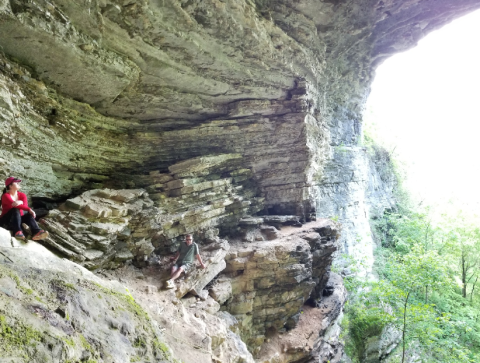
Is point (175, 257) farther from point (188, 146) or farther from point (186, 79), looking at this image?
point (186, 79)

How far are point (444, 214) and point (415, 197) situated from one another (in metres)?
4.78

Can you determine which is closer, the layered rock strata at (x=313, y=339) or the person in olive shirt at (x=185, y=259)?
the person in olive shirt at (x=185, y=259)

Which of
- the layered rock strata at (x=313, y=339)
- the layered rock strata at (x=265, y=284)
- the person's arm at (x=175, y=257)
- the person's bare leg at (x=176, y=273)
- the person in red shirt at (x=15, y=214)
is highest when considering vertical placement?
the person in red shirt at (x=15, y=214)

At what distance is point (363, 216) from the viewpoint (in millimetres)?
17766

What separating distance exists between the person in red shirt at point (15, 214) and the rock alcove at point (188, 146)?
460 millimetres

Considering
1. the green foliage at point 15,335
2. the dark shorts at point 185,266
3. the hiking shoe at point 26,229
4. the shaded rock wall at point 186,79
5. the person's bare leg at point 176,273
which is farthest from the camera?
the dark shorts at point 185,266

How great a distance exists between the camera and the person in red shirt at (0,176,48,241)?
4593 millimetres

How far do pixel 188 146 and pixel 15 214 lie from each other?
21.7ft

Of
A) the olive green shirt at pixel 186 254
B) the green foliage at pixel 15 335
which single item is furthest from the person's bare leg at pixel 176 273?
the green foliage at pixel 15 335

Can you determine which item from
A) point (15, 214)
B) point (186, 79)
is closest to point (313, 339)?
point (15, 214)

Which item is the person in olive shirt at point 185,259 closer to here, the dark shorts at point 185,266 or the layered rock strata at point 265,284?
the dark shorts at point 185,266

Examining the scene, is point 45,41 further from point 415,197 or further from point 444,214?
point 415,197

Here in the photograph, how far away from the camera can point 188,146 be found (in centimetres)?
1073

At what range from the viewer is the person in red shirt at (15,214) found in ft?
15.1
